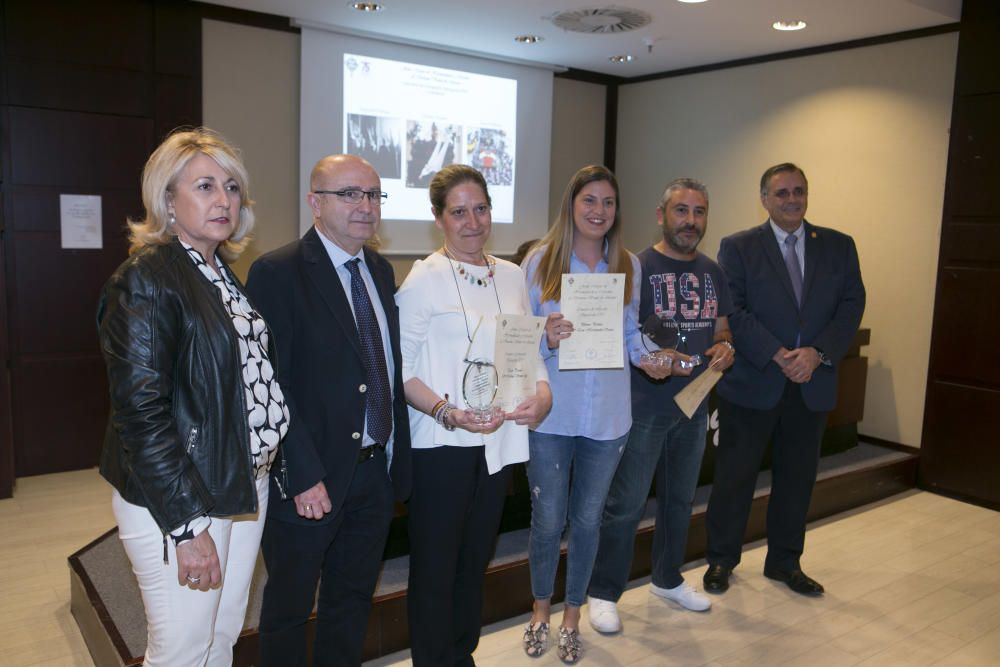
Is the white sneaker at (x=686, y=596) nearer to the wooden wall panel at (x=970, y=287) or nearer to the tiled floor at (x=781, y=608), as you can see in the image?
the tiled floor at (x=781, y=608)

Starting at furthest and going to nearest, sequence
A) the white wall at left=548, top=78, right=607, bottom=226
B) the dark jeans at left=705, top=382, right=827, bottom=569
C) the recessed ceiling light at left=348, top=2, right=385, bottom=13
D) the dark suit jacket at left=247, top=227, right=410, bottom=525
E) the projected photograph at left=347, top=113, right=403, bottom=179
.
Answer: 1. the white wall at left=548, top=78, right=607, bottom=226
2. the projected photograph at left=347, top=113, right=403, bottom=179
3. the recessed ceiling light at left=348, top=2, right=385, bottom=13
4. the dark jeans at left=705, top=382, right=827, bottom=569
5. the dark suit jacket at left=247, top=227, right=410, bottom=525

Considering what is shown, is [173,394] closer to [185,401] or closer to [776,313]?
[185,401]

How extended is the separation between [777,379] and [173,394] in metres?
2.39

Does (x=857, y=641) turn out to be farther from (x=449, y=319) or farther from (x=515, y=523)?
(x=449, y=319)

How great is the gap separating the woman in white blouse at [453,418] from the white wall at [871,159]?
12.6ft

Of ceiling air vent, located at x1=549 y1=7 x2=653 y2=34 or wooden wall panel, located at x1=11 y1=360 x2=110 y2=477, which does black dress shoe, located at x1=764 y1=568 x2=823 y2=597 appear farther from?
wooden wall panel, located at x1=11 y1=360 x2=110 y2=477

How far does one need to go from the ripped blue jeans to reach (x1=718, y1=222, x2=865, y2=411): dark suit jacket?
85 centimetres

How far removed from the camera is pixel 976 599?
328 cm

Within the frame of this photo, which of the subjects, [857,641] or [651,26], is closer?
[857,641]

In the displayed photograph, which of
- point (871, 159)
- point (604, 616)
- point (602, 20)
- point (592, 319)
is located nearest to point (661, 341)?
point (592, 319)

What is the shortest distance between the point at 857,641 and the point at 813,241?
1.57 m

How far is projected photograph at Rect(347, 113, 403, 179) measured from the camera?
570cm

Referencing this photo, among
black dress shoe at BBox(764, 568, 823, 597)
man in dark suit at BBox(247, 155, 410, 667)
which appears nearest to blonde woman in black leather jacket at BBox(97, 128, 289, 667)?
man in dark suit at BBox(247, 155, 410, 667)

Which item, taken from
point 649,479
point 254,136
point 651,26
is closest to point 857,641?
point 649,479
